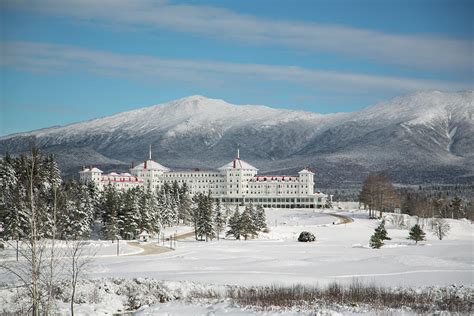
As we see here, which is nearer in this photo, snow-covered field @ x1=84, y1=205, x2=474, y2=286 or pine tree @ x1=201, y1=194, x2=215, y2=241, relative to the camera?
snow-covered field @ x1=84, y1=205, x2=474, y2=286

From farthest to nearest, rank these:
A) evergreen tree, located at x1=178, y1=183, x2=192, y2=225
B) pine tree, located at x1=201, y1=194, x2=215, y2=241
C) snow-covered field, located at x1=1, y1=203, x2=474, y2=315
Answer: evergreen tree, located at x1=178, y1=183, x2=192, y2=225
pine tree, located at x1=201, y1=194, x2=215, y2=241
snow-covered field, located at x1=1, y1=203, x2=474, y2=315

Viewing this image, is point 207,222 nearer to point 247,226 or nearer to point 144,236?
point 247,226

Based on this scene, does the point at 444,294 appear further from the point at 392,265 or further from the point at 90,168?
the point at 90,168

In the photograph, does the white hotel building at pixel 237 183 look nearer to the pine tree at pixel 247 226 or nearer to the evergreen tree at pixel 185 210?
the evergreen tree at pixel 185 210

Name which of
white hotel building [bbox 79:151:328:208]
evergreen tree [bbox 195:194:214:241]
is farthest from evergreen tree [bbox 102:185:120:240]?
white hotel building [bbox 79:151:328:208]

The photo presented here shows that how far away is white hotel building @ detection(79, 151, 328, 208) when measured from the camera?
6727 inches

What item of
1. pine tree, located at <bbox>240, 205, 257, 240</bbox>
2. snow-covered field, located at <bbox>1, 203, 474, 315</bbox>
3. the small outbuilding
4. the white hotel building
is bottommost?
snow-covered field, located at <bbox>1, 203, 474, 315</bbox>


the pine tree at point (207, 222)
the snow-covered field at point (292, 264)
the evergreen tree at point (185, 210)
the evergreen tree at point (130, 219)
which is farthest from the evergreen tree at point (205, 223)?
the evergreen tree at point (185, 210)

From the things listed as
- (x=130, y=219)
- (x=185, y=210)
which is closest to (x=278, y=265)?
(x=130, y=219)

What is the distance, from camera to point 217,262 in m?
55.2

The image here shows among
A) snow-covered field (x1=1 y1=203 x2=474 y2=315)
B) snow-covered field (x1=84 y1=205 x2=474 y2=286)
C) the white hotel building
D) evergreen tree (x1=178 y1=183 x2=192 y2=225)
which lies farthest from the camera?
the white hotel building

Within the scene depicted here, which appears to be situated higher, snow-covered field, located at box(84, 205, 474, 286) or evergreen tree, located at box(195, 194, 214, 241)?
evergreen tree, located at box(195, 194, 214, 241)

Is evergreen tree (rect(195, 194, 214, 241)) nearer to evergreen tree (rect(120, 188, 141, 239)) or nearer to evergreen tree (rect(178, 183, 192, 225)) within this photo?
evergreen tree (rect(120, 188, 141, 239))

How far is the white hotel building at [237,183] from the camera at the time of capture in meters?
171
